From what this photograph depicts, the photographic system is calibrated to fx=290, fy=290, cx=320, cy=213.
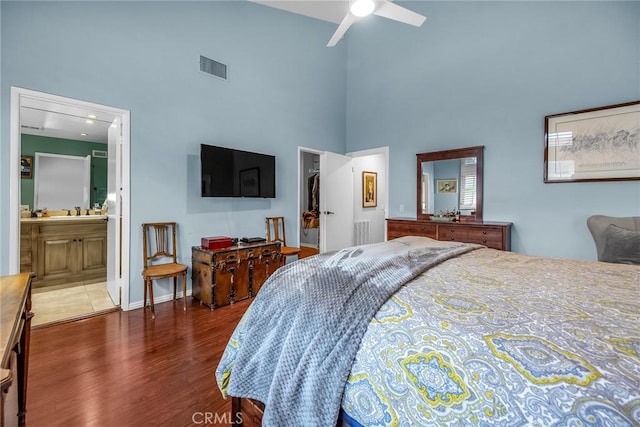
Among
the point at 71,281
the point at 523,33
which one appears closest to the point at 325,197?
the point at 523,33

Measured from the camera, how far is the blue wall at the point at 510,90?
298cm

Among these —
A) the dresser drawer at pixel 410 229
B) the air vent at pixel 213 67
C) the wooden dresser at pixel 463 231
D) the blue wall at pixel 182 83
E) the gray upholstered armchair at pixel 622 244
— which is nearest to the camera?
the gray upholstered armchair at pixel 622 244

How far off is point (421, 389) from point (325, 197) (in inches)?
161

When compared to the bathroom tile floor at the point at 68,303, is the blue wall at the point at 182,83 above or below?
above

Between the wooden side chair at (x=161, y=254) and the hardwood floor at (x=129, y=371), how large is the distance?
15.1 inches

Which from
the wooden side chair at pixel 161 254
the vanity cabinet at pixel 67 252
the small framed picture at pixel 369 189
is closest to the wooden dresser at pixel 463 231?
the small framed picture at pixel 369 189

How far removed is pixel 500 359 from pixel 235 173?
337 centimetres

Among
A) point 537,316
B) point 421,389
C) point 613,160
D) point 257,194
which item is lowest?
point 421,389

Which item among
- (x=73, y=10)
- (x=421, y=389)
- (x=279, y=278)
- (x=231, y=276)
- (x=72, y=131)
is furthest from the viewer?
(x=72, y=131)

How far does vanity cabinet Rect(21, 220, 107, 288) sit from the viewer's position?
348 cm

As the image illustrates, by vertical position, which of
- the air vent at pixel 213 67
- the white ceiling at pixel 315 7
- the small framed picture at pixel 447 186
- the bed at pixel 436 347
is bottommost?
the bed at pixel 436 347

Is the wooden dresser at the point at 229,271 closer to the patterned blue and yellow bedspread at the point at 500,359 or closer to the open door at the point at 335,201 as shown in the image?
the open door at the point at 335,201

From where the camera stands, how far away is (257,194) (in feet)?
12.7

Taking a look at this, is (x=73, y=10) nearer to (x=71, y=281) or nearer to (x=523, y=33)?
(x=71, y=281)
